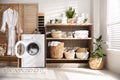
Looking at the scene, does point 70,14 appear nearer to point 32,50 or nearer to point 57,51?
point 57,51

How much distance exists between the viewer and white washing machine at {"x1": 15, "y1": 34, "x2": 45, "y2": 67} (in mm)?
5141

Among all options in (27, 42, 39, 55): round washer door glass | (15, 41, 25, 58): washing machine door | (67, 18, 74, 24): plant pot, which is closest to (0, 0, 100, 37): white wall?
(67, 18, 74, 24): plant pot

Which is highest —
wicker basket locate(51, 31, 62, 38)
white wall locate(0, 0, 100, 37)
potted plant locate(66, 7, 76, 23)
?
white wall locate(0, 0, 100, 37)

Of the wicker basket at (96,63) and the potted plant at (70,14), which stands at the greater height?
the potted plant at (70,14)

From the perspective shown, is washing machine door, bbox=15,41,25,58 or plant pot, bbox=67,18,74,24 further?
plant pot, bbox=67,18,74,24

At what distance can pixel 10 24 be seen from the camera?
5.30m

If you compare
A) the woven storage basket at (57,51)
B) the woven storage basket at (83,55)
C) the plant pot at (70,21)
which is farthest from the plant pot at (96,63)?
the plant pot at (70,21)

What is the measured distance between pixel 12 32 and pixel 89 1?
7.77ft

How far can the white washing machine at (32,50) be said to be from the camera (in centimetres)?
514

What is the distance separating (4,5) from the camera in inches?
211

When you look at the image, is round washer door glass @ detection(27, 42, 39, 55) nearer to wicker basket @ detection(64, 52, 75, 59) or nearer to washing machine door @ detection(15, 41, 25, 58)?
washing machine door @ detection(15, 41, 25, 58)

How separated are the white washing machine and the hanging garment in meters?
0.18

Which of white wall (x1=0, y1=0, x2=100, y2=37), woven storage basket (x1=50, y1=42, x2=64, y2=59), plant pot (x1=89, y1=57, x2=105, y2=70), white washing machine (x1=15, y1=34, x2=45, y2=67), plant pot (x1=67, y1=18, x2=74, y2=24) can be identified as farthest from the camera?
white wall (x1=0, y1=0, x2=100, y2=37)

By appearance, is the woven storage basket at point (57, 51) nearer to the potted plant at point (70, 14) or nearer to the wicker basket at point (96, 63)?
the potted plant at point (70, 14)
